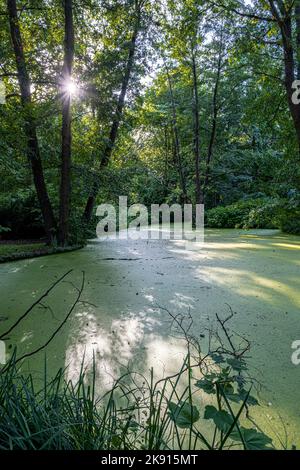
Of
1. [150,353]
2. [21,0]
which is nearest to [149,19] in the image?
[21,0]

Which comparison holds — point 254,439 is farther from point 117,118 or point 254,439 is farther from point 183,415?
point 117,118

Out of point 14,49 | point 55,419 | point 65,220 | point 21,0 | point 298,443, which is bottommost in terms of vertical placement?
point 298,443

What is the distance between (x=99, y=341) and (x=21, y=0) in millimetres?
5302

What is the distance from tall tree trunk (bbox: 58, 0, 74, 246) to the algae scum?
1.03 m

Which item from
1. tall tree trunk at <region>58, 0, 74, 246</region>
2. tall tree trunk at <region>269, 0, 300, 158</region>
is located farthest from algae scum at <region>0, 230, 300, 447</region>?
tall tree trunk at <region>269, 0, 300, 158</region>

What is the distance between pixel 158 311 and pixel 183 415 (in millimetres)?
1324

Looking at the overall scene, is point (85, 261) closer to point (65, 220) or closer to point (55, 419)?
point (65, 220)

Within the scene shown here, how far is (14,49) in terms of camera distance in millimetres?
4180

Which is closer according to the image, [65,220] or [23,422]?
[23,422]

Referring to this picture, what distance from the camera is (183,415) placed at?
72 cm

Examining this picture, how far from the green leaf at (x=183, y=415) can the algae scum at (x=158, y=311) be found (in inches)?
16.5

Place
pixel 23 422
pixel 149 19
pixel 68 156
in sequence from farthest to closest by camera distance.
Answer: pixel 149 19 → pixel 68 156 → pixel 23 422

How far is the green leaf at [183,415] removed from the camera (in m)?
0.69
